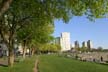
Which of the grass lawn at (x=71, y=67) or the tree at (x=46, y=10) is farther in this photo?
the grass lawn at (x=71, y=67)

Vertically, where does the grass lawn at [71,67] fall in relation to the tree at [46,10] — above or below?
below

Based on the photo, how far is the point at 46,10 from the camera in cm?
3334

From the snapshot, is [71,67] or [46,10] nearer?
[46,10]

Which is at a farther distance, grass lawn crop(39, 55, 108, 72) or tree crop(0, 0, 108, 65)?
grass lawn crop(39, 55, 108, 72)

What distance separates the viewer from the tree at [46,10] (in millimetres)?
23141

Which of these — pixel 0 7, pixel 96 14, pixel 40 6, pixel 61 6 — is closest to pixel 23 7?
pixel 40 6

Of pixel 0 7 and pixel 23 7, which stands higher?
pixel 23 7

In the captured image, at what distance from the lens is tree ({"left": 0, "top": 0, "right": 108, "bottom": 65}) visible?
23141mm

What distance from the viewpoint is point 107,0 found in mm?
22438

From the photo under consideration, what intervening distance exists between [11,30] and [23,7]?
1144 cm

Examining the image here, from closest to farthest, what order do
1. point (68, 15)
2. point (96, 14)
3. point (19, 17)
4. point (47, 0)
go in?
point (96, 14) → point (47, 0) → point (68, 15) → point (19, 17)

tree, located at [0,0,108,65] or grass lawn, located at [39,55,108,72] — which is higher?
tree, located at [0,0,108,65]

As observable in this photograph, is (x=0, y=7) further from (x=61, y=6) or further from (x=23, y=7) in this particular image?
(x=23, y=7)

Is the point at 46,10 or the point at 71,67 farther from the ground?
the point at 46,10
